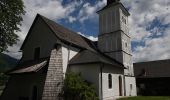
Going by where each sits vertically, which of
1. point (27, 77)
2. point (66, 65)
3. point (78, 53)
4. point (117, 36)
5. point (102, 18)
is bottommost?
point (27, 77)

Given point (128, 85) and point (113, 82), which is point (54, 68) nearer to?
point (113, 82)

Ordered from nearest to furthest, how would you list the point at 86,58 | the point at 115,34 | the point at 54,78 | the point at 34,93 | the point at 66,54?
the point at 54,78
the point at 34,93
the point at 86,58
the point at 66,54
the point at 115,34

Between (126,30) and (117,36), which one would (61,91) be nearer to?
(117,36)

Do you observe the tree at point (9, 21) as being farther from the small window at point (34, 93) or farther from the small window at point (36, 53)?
the small window at point (34, 93)

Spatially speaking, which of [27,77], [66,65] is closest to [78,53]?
[66,65]

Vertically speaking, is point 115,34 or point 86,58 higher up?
point 115,34

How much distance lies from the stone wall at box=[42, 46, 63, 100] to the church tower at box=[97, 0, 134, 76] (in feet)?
36.1

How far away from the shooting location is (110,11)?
2888cm

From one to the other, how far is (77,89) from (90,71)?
8.95 ft

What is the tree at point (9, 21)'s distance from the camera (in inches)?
804

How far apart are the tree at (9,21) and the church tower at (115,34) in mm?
12956

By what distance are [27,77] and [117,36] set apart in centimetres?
1443

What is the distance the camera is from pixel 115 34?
90.4 feet

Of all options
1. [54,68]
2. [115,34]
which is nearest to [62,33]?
[54,68]
